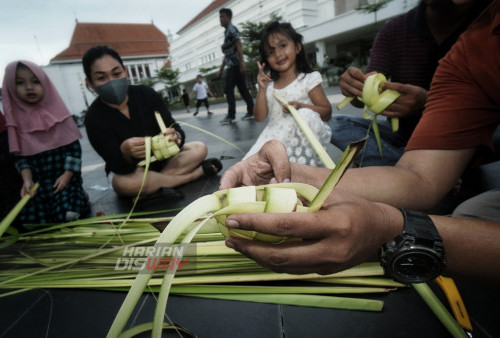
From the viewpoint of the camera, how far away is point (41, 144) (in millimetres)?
2256

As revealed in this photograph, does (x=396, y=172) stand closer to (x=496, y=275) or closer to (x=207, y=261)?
(x=496, y=275)

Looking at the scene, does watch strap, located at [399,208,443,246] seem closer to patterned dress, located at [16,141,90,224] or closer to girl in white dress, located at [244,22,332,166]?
girl in white dress, located at [244,22,332,166]

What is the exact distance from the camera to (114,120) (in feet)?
8.15

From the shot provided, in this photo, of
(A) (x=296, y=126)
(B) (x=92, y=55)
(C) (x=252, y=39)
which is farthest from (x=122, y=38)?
(A) (x=296, y=126)

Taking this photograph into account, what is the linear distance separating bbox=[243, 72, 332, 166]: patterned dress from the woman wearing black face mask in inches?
33.6

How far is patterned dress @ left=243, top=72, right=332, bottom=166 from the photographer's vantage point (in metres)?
1.89

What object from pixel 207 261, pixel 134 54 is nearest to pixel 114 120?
pixel 207 261

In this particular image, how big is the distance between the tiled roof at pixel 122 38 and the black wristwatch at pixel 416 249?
155 feet

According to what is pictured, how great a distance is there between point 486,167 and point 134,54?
48.1 metres

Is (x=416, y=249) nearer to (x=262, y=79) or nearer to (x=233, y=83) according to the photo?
(x=262, y=79)

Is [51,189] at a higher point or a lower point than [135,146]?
lower

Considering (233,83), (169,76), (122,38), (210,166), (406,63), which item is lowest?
(210,166)

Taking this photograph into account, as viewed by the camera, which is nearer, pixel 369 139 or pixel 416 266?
pixel 416 266

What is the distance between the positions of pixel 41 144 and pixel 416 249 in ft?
9.18
